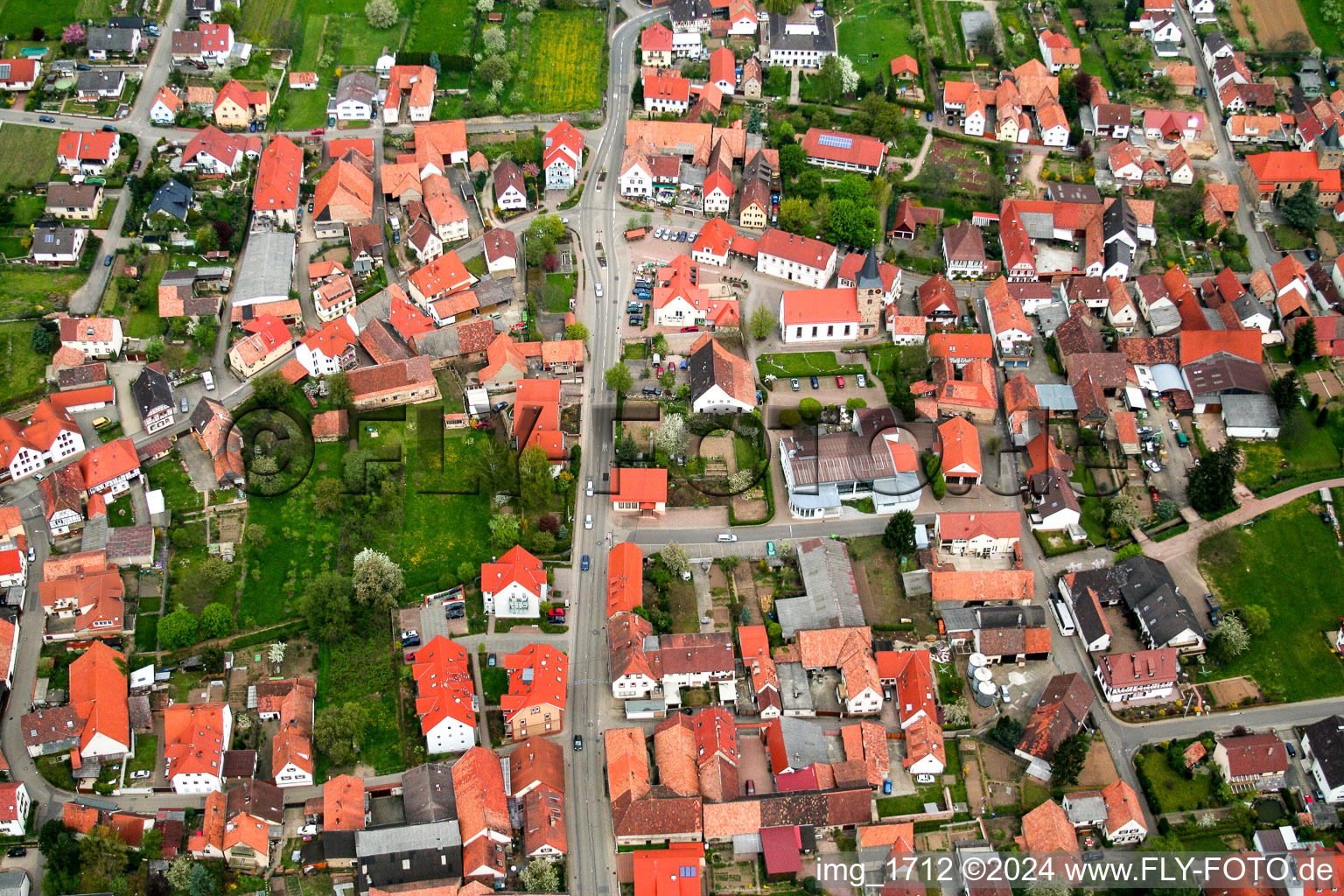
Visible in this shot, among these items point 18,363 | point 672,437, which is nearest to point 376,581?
point 672,437

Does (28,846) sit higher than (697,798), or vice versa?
(697,798)

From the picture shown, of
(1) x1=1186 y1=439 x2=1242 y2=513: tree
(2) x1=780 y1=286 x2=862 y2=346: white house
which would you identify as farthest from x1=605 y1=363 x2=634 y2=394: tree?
(1) x1=1186 y1=439 x2=1242 y2=513: tree

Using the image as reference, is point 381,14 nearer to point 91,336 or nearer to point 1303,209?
point 91,336

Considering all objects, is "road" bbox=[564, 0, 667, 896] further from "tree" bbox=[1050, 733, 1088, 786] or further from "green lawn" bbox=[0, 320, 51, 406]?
"green lawn" bbox=[0, 320, 51, 406]

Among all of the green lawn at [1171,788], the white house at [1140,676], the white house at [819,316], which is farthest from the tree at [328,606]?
the green lawn at [1171,788]

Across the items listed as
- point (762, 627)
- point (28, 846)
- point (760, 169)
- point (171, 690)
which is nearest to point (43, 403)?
point (171, 690)

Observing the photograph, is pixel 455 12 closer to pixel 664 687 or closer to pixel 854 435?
pixel 854 435
